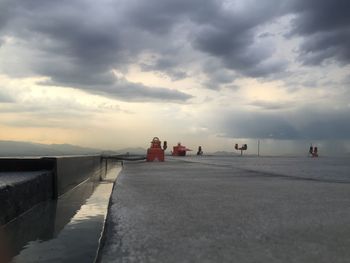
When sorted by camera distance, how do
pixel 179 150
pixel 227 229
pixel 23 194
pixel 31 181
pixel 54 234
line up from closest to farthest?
pixel 227 229
pixel 54 234
pixel 23 194
pixel 31 181
pixel 179 150

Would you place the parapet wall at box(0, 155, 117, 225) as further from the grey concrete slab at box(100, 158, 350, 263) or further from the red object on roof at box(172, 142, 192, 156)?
the red object on roof at box(172, 142, 192, 156)

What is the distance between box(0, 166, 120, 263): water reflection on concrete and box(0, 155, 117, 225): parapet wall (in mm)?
166

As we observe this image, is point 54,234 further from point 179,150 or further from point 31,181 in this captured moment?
point 179,150

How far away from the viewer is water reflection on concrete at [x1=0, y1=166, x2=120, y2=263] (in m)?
3.80

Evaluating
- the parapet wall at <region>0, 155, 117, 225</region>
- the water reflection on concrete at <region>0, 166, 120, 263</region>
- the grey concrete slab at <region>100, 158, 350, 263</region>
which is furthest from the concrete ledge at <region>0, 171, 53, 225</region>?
the grey concrete slab at <region>100, 158, 350, 263</region>

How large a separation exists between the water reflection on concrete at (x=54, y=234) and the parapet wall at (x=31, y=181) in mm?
166

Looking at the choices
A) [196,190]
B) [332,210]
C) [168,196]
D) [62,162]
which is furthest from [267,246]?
[62,162]

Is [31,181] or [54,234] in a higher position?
[31,181]

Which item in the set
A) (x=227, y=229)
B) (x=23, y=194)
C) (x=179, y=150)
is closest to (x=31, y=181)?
(x=23, y=194)

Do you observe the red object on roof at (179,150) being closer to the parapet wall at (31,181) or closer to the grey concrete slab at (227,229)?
the parapet wall at (31,181)

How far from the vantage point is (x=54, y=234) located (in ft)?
15.8

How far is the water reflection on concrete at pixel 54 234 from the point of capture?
12.5 feet

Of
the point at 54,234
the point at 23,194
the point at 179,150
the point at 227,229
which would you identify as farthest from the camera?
the point at 179,150

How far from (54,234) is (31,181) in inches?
89.5
